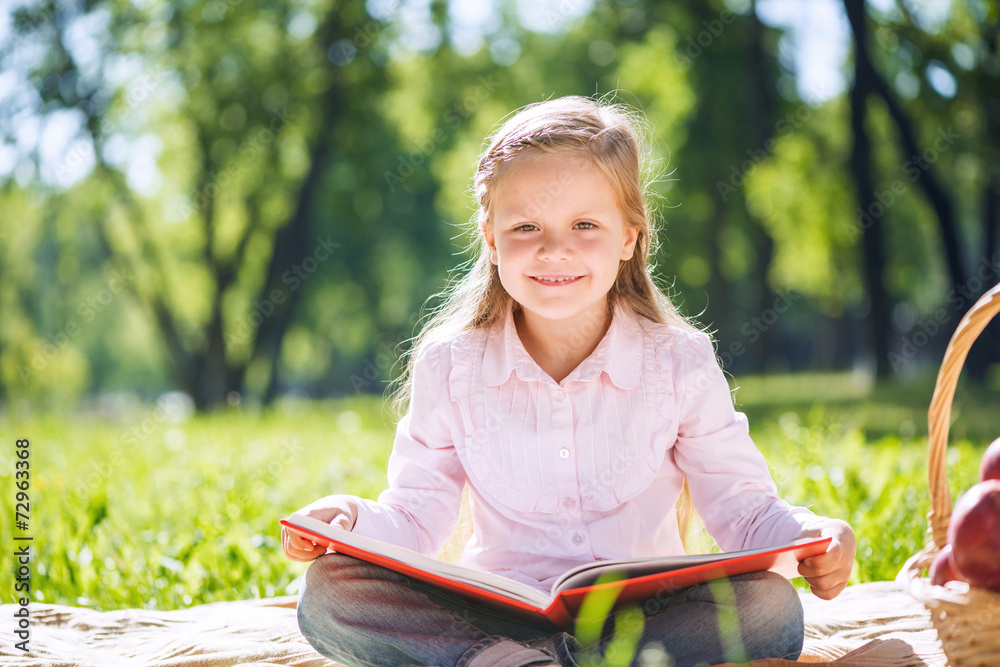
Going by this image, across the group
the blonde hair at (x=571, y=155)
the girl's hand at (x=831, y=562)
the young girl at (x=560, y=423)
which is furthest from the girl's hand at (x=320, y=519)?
the girl's hand at (x=831, y=562)

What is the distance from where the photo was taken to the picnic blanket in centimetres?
204

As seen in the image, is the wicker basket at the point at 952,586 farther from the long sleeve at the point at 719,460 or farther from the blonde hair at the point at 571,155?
the blonde hair at the point at 571,155

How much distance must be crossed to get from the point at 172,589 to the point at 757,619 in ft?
6.98

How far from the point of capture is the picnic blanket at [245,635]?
2.04 metres

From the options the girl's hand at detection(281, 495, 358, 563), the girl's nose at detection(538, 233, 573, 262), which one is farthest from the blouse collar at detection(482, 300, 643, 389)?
the girl's hand at detection(281, 495, 358, 563)

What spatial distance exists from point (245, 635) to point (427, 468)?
27.3 inches

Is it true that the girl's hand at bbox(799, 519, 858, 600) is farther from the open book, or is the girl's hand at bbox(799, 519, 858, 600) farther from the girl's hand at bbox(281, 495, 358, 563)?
the girl's hand at bbox(281, 495, 358, 563)

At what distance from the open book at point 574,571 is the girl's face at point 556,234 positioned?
0.72 m

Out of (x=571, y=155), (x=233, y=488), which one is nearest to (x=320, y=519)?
(x=571, y=155)

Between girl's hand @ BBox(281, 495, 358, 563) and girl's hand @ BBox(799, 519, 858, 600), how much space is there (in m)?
0.96

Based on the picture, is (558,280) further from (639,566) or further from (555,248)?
(639,566)

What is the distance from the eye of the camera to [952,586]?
1.54m

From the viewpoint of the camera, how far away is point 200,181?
535 inches

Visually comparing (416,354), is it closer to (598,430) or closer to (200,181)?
(598,430)
